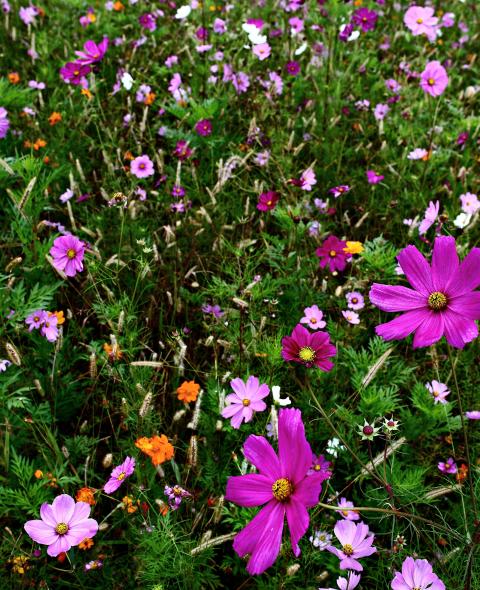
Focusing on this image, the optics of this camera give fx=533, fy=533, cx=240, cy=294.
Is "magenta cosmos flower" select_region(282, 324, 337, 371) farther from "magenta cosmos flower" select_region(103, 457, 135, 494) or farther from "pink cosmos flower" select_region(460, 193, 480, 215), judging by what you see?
"pink cosmos flower" select_region(460, 193, 480, 215)

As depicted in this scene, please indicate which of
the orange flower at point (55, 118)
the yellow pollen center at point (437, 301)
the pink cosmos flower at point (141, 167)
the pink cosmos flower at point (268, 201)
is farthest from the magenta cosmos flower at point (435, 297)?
the orange flower at point (55, 118)

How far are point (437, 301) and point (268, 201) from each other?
1.28m

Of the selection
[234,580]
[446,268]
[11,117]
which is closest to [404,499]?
[234,580]

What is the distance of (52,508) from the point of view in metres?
1.22

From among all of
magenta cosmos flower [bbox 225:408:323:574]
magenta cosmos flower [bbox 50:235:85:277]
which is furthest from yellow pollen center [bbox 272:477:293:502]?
magenta cosmos flower [bbox 50:235:85:277]

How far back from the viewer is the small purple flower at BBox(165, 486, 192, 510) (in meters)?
1.36

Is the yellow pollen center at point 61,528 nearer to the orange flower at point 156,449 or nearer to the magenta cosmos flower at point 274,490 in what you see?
the orange flower at point 156,449

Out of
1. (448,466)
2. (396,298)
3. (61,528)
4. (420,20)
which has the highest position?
(420,20)

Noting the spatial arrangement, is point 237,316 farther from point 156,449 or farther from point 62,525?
point 62,525

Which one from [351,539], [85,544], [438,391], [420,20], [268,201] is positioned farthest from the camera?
[420,20]

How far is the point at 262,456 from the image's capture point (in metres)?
1.00

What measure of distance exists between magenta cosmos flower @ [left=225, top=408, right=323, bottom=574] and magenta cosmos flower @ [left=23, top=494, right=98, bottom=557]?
41cm

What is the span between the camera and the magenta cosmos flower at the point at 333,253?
79.4 inches

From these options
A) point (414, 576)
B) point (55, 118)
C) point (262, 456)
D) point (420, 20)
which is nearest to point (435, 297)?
point (262, 456)
